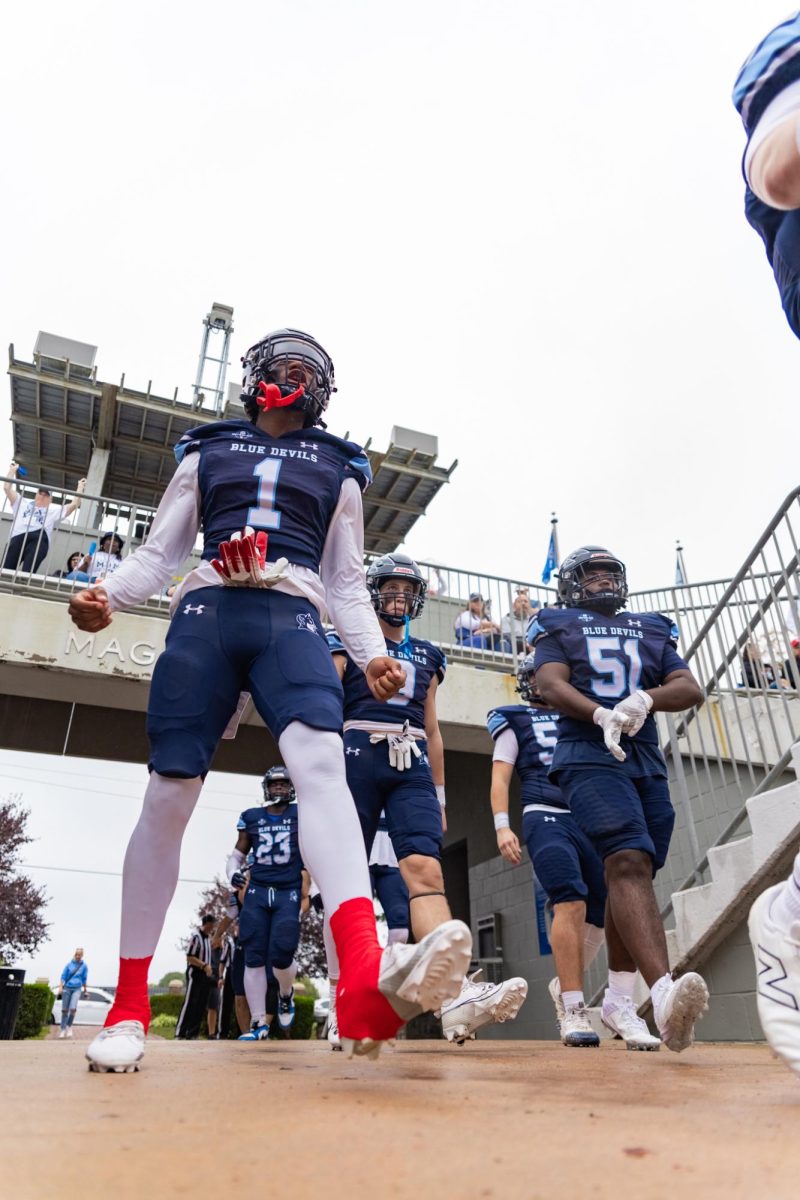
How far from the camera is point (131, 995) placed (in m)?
2.18

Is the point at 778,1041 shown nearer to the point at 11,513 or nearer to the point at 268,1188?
the point at 268,1188

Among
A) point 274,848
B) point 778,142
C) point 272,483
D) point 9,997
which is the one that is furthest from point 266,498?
point 9,997

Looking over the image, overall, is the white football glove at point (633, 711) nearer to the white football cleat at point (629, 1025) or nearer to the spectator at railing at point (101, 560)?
the white football cleat at point (629, 1025)

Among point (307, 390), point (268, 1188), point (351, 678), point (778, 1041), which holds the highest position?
point (307, 390)

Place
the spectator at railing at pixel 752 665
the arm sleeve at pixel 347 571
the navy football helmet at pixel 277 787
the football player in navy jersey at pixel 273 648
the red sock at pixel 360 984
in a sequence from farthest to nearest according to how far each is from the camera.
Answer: the navy football helmet at pixel 277 787, the spectator at railing at pixel 752 665, the arm sleeve at pixel 347 571, the football player in navy jersey at pixel 273 648, the red sock at pixel 360 984

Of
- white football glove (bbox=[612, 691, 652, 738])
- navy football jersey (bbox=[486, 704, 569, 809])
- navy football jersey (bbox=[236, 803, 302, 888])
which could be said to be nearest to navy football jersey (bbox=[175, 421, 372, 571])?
white football glove (bbox=[612, 691, 652, 738])

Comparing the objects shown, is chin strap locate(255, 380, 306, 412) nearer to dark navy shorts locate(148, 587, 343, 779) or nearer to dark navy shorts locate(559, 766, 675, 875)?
dark navy shorts locate(148, 587, 343, 779)

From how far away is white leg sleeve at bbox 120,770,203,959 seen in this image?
87.7 inches

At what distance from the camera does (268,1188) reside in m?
0.82

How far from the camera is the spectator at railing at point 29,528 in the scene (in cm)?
1049

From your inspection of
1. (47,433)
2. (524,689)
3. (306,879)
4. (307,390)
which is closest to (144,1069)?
(307,390)

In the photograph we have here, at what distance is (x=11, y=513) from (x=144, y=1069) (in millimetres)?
10231

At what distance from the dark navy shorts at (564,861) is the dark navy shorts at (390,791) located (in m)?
0.93

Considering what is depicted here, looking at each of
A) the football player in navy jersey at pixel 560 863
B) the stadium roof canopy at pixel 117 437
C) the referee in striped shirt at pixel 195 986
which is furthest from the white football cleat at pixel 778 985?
the stadium roof canopy at pixel 117 437
